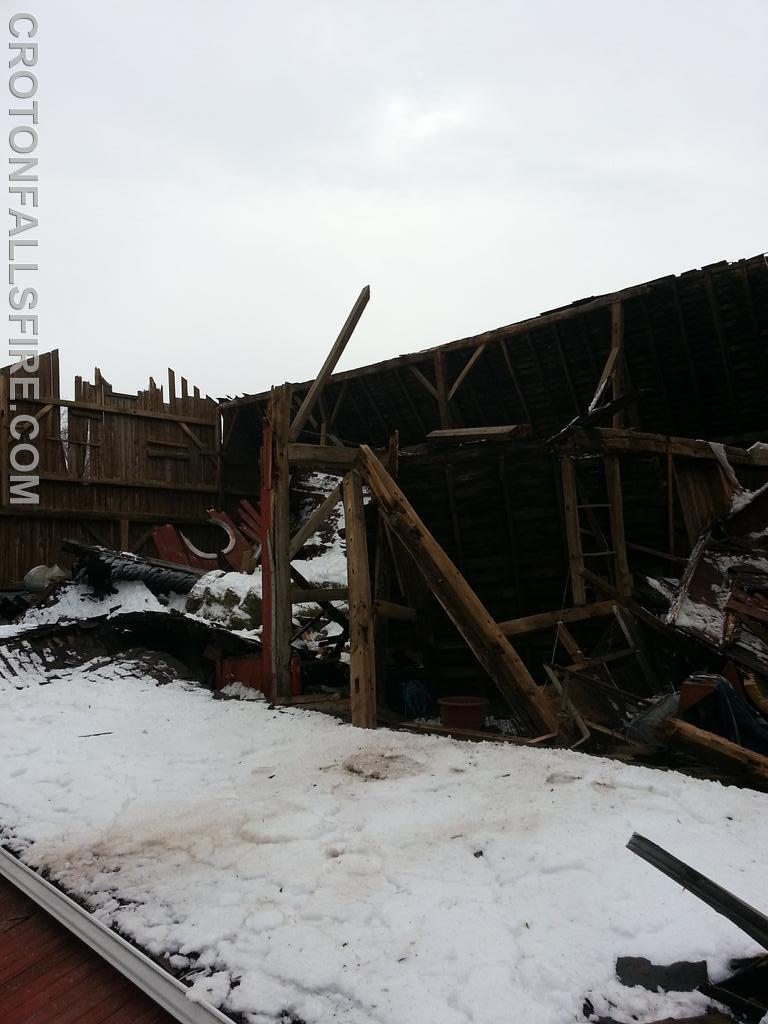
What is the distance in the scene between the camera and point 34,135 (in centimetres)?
770

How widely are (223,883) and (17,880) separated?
36.0 inches

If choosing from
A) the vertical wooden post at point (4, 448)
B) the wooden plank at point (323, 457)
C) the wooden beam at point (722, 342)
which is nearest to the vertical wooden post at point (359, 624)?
the wooden plank at point (323, 457)

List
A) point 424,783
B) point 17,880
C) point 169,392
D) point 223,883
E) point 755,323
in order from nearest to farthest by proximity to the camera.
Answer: point 223,883 → point 17,880 → point 424,783 → point 755,323 → point 169,392

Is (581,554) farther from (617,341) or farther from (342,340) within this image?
(617,341)

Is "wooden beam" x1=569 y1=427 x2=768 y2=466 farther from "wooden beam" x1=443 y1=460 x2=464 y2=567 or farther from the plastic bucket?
the plastic bucket

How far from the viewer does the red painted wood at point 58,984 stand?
192 centimetres

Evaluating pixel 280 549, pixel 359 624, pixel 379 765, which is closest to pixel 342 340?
pixel 280 549

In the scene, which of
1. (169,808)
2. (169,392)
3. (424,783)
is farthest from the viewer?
(169,392)

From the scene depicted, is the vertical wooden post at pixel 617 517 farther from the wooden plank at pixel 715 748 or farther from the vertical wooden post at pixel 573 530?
the wooden plank at pixel 715 748

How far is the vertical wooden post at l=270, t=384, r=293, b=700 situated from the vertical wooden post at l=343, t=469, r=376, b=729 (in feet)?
2.50

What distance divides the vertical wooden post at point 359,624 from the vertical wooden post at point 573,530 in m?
1.88

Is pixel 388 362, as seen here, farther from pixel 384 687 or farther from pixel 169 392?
pixel 384 687

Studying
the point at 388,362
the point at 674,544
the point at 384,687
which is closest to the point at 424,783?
the point at 384,687

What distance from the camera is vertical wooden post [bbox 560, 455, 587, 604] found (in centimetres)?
591
